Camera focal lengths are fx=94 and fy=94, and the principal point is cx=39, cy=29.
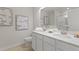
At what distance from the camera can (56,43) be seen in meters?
1.84

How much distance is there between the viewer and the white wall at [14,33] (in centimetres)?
279

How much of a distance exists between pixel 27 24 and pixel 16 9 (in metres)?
0.56

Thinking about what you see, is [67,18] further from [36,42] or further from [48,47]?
[36,42]

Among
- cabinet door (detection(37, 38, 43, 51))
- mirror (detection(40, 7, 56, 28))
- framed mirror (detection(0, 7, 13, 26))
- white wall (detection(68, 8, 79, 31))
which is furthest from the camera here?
framed mirror (detection(0, 7, 13, 26))

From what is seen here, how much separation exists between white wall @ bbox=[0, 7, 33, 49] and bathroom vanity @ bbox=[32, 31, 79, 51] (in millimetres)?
350

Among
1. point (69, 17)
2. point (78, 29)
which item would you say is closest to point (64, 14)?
point (69, 17)

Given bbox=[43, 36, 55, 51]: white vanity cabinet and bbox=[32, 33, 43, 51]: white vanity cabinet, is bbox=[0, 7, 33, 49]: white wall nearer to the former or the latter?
bbox=[32, 33, 43, 51]: white vanity cabinet

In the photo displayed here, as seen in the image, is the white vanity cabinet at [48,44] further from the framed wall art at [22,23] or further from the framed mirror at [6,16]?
the framed mirror at [6,16]

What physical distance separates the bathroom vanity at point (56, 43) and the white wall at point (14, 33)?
0.35m

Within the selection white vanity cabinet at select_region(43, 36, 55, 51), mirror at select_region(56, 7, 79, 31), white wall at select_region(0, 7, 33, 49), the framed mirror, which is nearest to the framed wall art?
white wall at select_region(0, 7, 33, 49)

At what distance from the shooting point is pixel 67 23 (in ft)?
7.77

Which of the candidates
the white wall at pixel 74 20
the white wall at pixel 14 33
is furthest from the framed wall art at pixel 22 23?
the white wall at pixel 74 20

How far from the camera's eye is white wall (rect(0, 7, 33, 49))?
9.15ft
